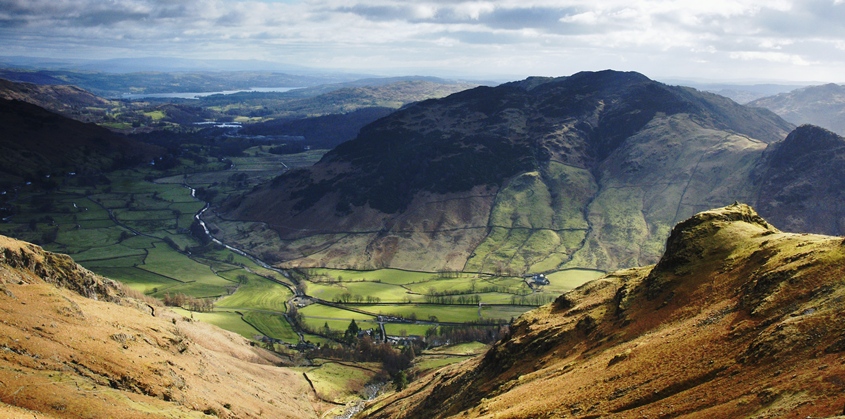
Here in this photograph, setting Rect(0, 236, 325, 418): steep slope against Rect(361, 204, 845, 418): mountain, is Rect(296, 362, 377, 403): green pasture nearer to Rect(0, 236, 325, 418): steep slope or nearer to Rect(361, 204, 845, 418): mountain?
Rect(0, 236, 325, 418): steep slope

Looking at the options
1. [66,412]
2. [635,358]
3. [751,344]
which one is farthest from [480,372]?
[66,412]

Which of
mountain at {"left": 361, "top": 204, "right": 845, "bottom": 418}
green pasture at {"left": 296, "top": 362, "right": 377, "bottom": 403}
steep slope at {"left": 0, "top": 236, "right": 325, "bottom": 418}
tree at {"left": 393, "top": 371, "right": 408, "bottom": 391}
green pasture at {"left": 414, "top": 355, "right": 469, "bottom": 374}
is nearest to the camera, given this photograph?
mountain at {"left": 361, "top": 204, "right": 845, "bottom": 418}

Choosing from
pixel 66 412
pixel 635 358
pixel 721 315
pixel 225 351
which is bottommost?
pixel 225 351

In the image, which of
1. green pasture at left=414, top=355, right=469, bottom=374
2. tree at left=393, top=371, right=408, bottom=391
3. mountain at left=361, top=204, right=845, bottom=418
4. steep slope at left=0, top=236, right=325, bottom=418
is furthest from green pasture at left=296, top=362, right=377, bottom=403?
mountain at left=361, top=204, right=845, bottom=418

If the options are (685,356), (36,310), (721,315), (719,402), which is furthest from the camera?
(36,310)

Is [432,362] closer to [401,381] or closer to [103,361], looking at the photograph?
[401,381]

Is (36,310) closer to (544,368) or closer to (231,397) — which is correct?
(231,397)

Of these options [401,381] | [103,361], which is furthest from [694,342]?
[401,381]
